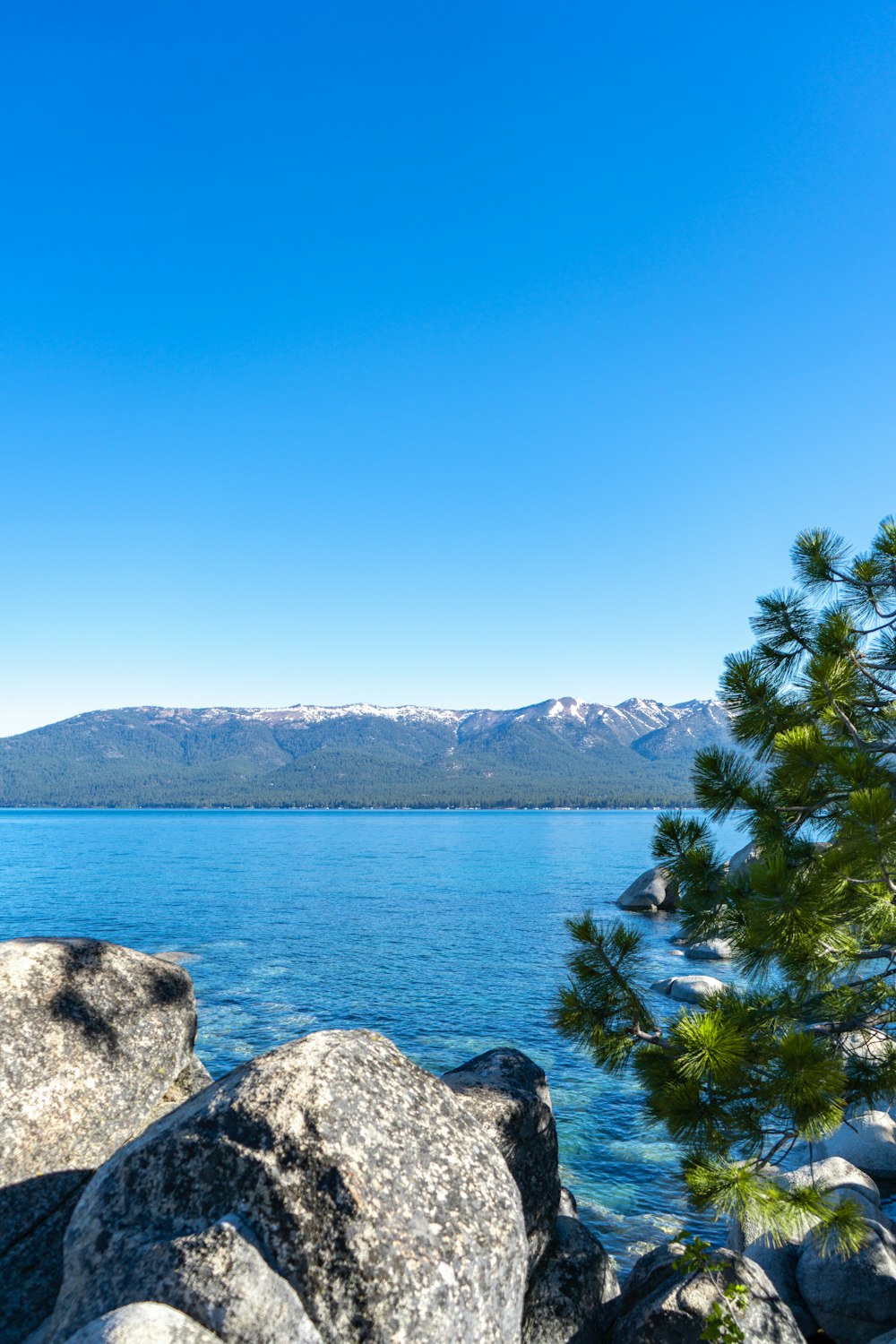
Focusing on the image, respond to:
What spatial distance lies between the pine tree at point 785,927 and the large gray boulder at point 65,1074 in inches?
203

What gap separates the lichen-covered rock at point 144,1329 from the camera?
4613 millimetres

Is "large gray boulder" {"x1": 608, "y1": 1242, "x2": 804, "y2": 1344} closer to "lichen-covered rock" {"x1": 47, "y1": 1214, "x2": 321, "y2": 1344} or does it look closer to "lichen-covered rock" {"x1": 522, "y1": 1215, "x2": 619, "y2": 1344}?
"lichen-covered rock" {"x1": 522, "y1": 1215, "x2": 619, "y2": 1344}

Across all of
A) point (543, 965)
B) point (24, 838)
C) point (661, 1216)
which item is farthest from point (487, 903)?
point (24, 838)

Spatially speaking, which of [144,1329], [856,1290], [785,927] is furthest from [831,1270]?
[144,1329]

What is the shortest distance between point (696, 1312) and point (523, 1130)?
100 inches

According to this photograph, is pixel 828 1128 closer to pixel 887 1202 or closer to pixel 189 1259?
pixel 189 1259

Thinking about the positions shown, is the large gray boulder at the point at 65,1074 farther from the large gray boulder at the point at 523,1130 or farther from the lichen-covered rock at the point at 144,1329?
the lichen-covered rock at the point at 144,1329

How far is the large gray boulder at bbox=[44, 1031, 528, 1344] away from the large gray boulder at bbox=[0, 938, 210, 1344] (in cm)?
239

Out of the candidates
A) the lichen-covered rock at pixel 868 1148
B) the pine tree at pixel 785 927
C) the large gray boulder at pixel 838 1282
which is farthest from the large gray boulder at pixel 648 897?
the pine tree at pixel 785 927

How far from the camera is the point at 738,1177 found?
792 centimetres

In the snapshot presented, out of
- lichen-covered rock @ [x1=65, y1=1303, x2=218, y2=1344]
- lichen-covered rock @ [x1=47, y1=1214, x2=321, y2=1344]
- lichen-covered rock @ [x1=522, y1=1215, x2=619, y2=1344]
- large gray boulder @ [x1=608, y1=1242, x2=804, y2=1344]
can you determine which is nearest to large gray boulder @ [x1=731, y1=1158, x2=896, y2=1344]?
large gray boulder @ [x1=608, y1=1242, x2=804, y2=1344]

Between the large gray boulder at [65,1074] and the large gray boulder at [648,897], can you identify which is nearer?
the large gray boulder at [65,1074]

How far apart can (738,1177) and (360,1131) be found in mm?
4192

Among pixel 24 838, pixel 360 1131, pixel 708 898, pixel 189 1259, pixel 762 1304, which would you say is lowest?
pixel 24 838
